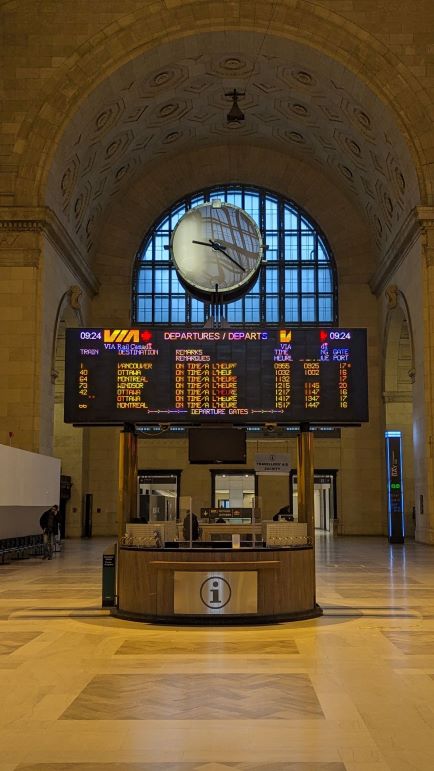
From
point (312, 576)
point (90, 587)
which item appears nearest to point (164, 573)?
point (312, 576)

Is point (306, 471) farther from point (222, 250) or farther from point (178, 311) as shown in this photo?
point (178, 311)

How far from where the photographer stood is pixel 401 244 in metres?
30.8

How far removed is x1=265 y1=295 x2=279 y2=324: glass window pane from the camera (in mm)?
39000

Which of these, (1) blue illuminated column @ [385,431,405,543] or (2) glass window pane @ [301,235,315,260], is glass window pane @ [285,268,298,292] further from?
(1) blue illuminated column @ [385,431,405,543]

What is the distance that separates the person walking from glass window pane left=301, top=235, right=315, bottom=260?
1969cm

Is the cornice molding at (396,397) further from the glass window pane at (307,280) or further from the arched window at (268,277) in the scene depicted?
the glass window pane at (307,280)

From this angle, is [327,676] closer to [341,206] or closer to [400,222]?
[400,222]

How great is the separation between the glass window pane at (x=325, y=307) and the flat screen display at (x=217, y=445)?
84.4 ft

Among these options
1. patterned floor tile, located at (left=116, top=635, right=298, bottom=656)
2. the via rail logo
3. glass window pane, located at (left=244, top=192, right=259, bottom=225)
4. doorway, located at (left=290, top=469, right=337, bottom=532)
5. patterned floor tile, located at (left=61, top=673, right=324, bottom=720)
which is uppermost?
glass window pane, located at (left=244, top=192, right=259, bottom=225)

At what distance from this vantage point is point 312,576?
12.2 metres

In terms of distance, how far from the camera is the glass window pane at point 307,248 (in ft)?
129

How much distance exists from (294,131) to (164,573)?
1096 inches

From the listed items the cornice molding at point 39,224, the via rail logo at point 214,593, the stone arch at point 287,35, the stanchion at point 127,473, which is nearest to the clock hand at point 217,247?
the cornice molding at point 39,224

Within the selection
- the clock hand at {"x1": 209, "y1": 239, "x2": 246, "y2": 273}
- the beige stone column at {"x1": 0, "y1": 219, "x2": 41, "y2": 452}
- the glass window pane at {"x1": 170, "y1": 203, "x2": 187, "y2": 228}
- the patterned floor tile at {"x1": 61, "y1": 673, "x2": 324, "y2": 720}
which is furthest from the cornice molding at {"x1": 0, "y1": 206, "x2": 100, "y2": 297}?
the patterned floor tile at {"x1": 61, "y1": 673, "x2": 324, "y2": 720}
